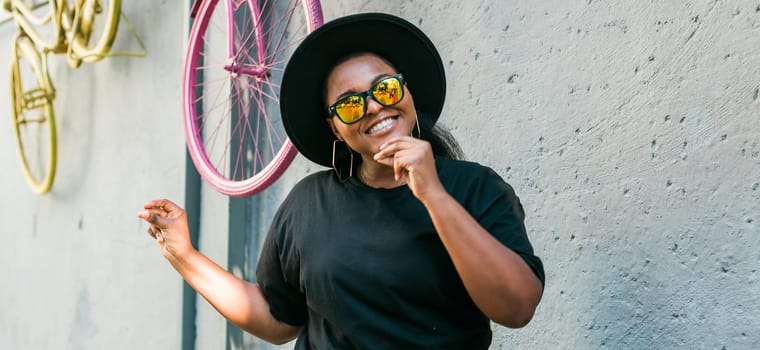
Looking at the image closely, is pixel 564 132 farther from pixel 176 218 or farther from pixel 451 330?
pixel 176 218

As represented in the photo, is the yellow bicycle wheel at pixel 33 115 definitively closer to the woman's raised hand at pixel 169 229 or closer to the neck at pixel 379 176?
the woman's raised hand at pixel 169 229

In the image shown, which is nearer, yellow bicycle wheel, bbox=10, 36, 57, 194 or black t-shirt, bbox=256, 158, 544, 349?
black t-shirt, bbox=256, 158, 544, 349

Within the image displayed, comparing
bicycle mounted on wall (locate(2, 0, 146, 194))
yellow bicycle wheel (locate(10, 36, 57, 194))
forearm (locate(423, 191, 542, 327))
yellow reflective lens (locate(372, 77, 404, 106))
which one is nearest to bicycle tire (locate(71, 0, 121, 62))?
bicycle mounted on wall (locate(2, 0, 146, 194))

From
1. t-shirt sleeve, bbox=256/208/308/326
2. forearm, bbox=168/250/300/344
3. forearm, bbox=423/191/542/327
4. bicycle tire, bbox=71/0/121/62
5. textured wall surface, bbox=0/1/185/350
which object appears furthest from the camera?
bicycle tire, bbox=71/0/121/62

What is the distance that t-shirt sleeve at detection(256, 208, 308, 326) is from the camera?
224cm

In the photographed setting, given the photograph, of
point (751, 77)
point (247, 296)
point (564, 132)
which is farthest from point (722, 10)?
point (247, 296)

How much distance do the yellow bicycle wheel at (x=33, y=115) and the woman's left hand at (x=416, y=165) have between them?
407 centimetres

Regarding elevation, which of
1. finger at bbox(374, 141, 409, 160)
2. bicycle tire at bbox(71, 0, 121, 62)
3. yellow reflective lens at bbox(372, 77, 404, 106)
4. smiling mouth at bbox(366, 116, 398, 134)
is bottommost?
finger at bbox(374, 141, 409, 160)

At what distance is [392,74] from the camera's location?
2.10 meters

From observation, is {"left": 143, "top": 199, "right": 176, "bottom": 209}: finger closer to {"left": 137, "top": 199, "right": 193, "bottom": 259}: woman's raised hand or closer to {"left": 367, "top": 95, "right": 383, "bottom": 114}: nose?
{"left": 137, "top": 199, "right": 193, "bottom": 259}: woman's raised hand

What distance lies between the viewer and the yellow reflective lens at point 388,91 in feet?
6.56

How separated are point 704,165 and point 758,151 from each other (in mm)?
144

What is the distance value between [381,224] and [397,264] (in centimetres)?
10

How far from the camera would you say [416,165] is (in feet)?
6.01
